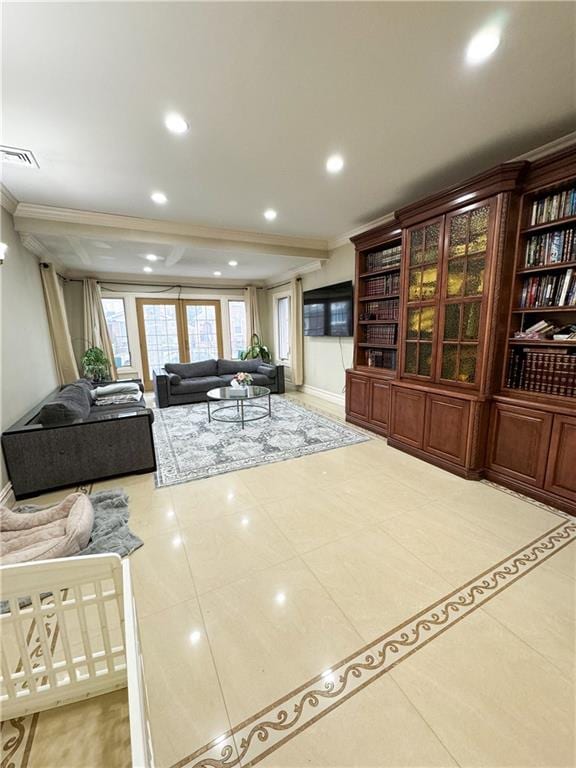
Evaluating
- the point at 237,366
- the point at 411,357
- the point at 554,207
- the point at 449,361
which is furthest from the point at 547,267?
the point at 237,366

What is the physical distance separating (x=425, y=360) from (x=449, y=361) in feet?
0.89

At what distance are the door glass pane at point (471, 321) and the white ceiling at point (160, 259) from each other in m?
3.00

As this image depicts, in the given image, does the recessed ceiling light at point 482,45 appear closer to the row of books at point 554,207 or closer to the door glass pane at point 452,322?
the row of books at point 554,207

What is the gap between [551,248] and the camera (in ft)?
7.80

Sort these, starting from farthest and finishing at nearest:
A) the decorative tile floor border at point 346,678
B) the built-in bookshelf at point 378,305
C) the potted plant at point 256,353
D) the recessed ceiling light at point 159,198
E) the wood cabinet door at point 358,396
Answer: the potted plant at point 256,353 → the wood cabinet door at point 358,396 → the built-in bookshelf at point 378,305 → the recessed ceiling light at point 159,198 → the decorative tile floor border at point 346,678

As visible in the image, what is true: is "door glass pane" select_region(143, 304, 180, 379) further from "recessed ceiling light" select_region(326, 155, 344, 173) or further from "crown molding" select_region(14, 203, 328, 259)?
"recessed ceiling light" select_region(326, 155, 344, 173)

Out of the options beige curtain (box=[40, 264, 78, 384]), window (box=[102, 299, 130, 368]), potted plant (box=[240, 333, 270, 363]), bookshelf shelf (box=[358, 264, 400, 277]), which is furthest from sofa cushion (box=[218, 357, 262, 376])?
bookshelf shelf (box=[358, 264, 400, 277])

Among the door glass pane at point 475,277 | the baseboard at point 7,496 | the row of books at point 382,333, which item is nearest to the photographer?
the baseboard at point 7,496

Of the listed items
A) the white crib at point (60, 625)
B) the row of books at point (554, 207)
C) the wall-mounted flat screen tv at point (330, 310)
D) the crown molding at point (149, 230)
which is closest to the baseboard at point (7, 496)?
the white crib at point (60, 625)

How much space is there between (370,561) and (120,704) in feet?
4.40

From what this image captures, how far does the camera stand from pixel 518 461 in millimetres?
2598

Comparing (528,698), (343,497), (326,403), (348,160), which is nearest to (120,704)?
(528,698)

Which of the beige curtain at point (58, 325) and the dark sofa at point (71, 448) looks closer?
the dark sofa at point (71, 448)

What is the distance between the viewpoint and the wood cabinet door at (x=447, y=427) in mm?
2846
